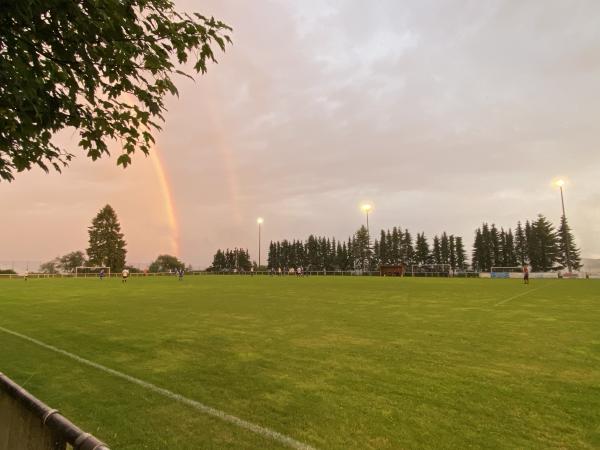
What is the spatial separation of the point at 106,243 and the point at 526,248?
401ft

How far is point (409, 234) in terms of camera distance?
435 ft

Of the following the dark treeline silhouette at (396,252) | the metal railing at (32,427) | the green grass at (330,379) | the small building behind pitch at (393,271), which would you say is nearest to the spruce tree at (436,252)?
the dark treeline silhouette at (396,252)

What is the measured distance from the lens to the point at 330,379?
641 cm

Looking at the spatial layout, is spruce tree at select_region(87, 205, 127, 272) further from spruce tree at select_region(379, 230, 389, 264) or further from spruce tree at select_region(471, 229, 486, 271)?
spruce tree at select_region(471, 229, 486, 271)

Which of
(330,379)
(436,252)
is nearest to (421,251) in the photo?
(436,252)

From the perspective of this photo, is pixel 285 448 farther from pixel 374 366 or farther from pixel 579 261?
pixel 579 261

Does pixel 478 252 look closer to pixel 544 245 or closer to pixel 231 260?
pixel 544 245

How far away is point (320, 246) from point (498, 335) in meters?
Answer: 140

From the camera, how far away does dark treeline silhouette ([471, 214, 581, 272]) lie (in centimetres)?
10831

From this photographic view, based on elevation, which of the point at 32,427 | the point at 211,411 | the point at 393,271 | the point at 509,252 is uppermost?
the point at 509,252

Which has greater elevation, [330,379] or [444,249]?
[444,249]

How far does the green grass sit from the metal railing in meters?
1.80

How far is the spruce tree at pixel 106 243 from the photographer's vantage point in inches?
4375

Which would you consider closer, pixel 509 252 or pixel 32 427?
pixel 32 427
